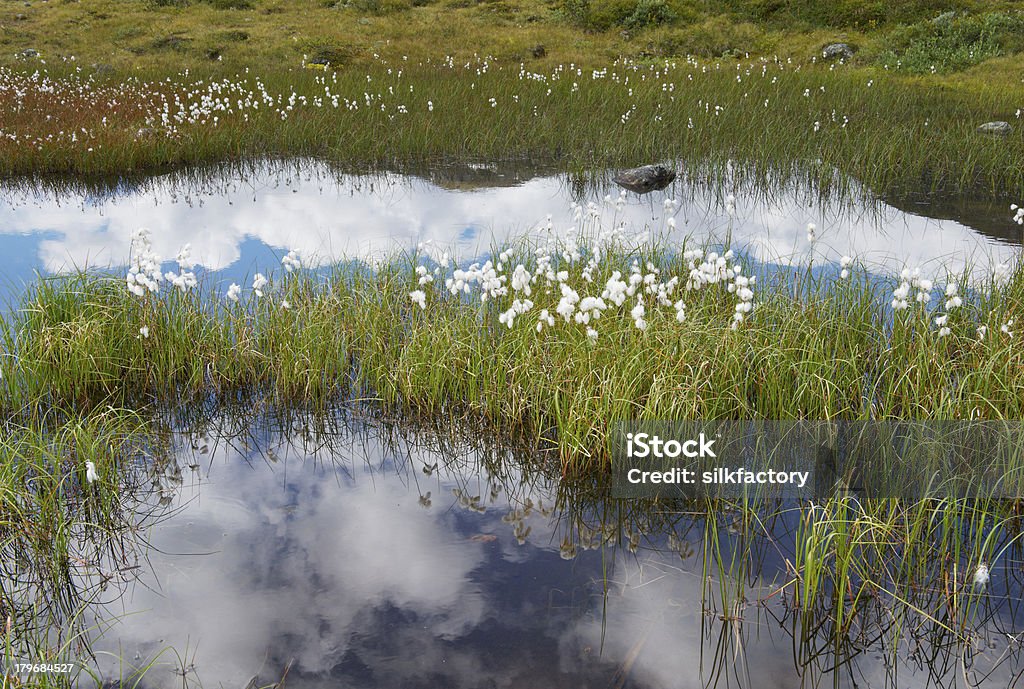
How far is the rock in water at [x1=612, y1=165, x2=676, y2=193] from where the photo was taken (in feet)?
35.0

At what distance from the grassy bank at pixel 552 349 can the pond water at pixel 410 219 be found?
1.55 m

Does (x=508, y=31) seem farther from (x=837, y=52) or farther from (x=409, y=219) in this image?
(x=409, y=219)

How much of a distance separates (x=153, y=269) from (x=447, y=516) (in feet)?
9.37

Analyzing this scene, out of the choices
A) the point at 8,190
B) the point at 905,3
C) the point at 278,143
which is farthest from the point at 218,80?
the point at 905,3

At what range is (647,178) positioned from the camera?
35.0 ft

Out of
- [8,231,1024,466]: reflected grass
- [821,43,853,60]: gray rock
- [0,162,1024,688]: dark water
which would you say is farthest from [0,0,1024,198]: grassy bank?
[0,162,1024,688]: dark water

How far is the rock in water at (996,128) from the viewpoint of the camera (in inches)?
460

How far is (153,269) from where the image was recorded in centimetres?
537

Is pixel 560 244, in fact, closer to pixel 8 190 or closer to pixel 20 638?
pixel 20 638

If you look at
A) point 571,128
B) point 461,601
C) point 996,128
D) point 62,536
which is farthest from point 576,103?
point 62,536

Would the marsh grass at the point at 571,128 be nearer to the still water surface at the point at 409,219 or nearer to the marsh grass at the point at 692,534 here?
the still water surface at the point at 409,219
